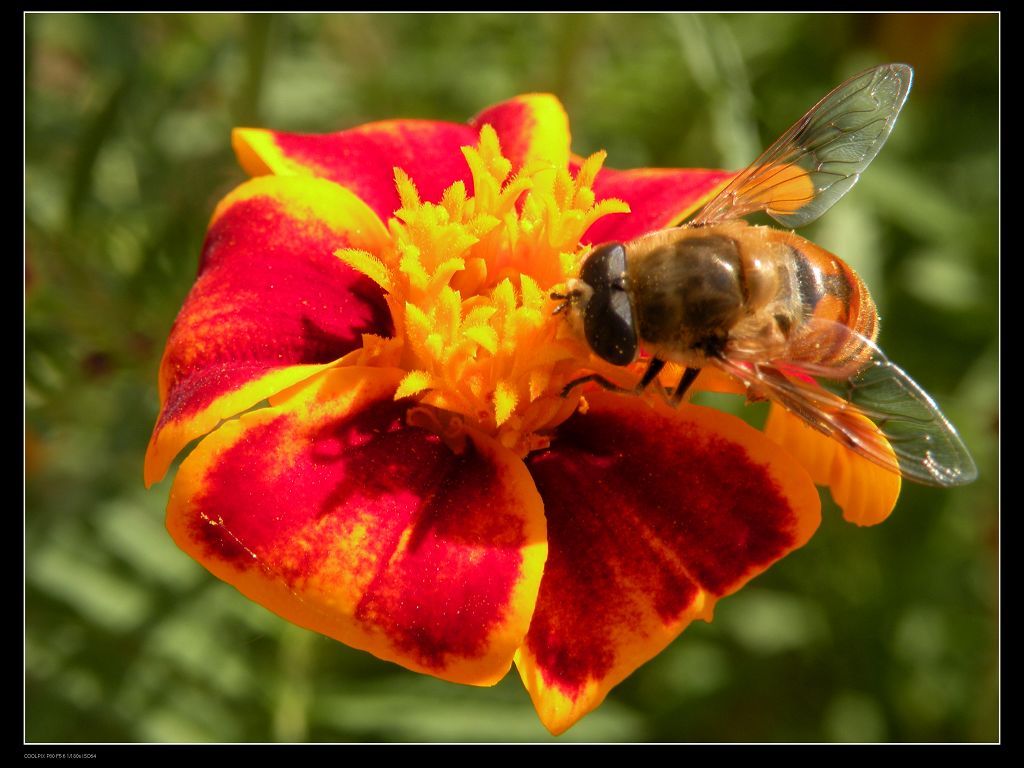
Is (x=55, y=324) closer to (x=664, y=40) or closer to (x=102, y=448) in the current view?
(x=102, y=448)

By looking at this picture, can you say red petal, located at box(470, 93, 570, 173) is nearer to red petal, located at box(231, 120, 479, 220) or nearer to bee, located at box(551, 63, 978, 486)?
red petal, located at box(231, 120, 479, 220)

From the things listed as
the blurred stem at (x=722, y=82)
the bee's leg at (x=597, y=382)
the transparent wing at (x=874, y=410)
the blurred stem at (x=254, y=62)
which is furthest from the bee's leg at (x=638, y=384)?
the blurred stem at (x=254, y=62)

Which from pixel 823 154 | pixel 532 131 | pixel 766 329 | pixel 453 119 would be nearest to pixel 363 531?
pixel 766 329

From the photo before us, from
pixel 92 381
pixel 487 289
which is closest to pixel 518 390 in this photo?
pixel 487 289

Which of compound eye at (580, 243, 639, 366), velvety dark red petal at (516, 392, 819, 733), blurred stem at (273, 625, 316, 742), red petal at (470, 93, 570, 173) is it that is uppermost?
red petal at (470, 93, 570, 173)

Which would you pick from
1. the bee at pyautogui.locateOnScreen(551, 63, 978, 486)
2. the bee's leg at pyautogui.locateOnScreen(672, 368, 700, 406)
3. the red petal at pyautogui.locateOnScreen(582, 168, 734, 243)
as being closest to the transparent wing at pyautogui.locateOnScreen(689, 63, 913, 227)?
the red petal at pyautogui.locateOnScreen(582, 168, 734, 243)

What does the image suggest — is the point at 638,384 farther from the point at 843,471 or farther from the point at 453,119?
the point at 453,119
